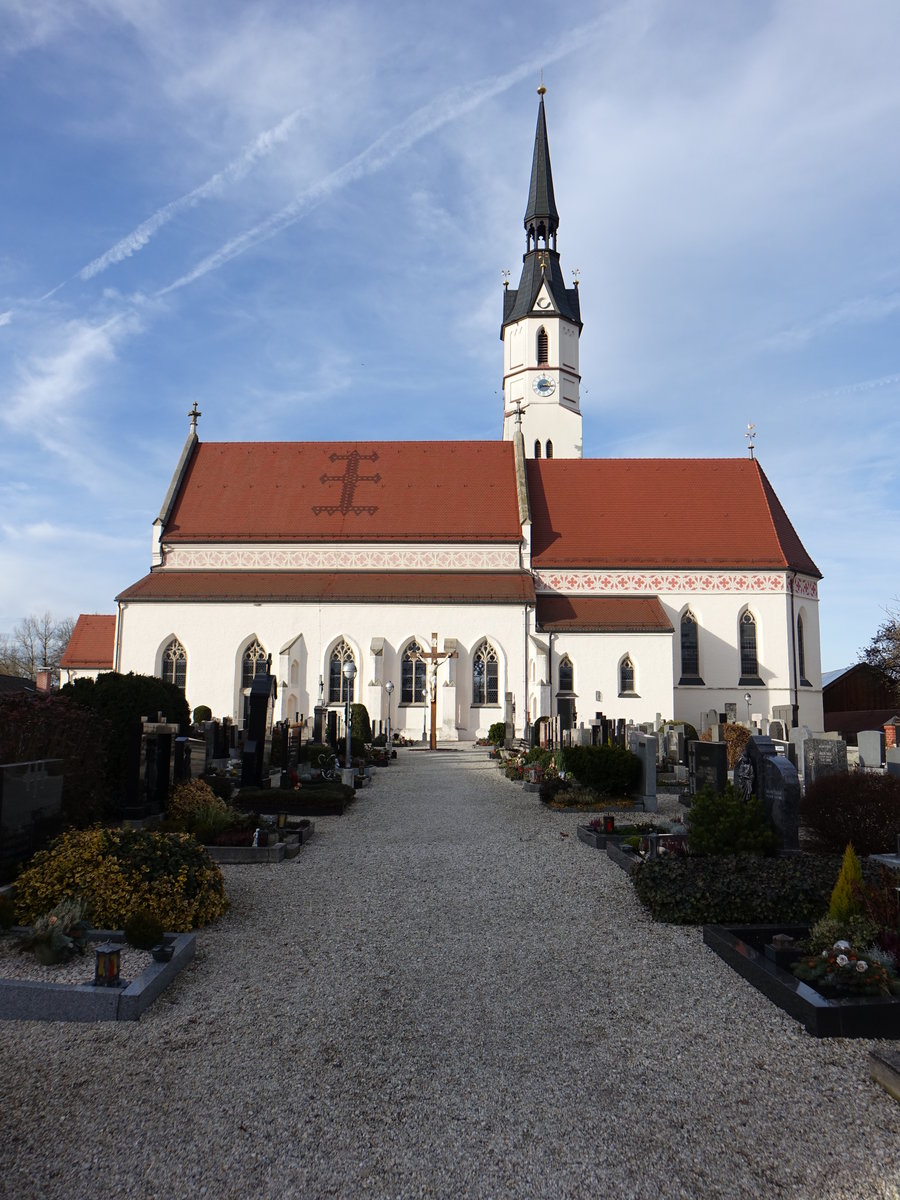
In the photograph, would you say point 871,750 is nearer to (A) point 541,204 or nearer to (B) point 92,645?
(B) point 92,645

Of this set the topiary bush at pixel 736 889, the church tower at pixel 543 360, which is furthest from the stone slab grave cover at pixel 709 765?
the church tower at pixel 543 360

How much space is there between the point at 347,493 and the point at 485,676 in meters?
11.3

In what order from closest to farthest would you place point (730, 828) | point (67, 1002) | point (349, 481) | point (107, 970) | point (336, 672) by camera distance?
point (67, 1002)
point (107, 970)
point (730, 828)
point (336, 672)
point (349, 481)

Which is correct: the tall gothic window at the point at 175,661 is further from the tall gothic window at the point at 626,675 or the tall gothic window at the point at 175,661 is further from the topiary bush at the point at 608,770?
the topiary bush at the point at 608,770

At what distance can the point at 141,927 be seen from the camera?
6496 mm

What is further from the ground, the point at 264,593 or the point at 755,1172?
the point at 264,593

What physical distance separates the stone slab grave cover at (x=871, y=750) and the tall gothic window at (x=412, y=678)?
19.1m

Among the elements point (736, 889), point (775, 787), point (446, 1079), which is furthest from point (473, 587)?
point (446, 1079)

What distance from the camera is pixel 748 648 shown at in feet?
119

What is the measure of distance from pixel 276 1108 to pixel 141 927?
2.58 meters

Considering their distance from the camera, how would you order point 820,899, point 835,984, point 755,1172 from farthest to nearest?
point 820,899 < point 835,984 < point 755,1172

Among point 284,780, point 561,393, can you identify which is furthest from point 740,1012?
point 561,393

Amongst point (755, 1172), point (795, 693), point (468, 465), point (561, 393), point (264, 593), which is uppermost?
point (561, 393)

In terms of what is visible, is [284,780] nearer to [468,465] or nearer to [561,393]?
[468,465]
